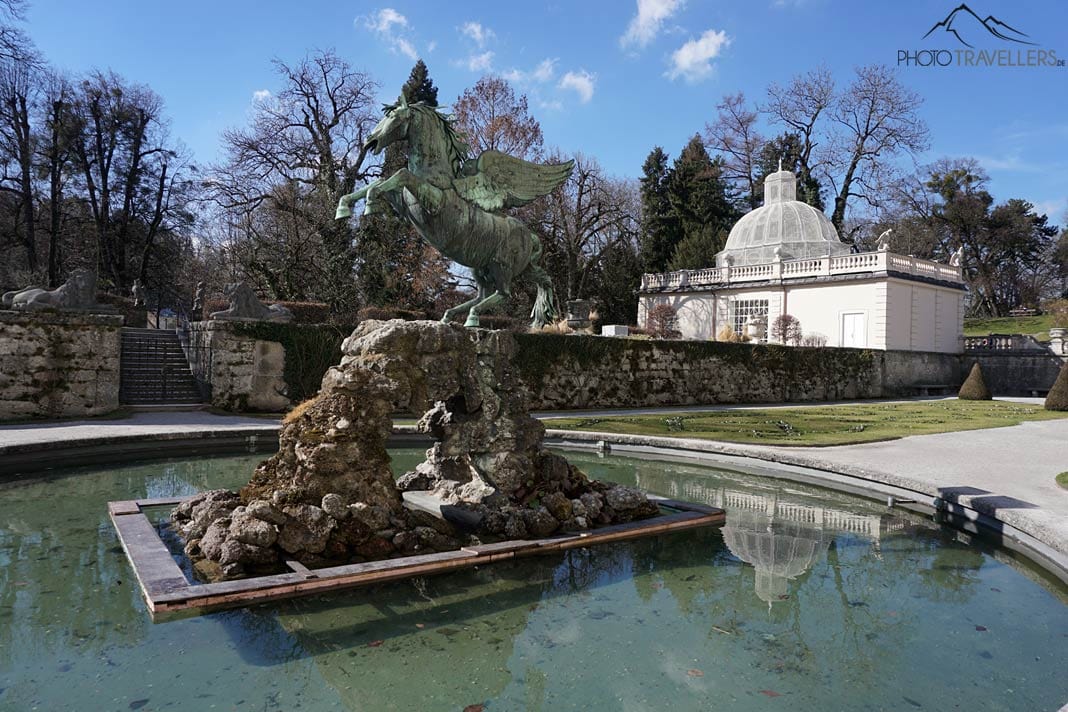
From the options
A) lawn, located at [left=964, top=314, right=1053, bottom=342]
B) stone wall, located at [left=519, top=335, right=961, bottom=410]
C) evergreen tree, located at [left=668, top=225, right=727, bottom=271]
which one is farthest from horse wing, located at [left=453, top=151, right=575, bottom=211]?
lawn, located at [left=964, top=314, right=1053, bottom=342]

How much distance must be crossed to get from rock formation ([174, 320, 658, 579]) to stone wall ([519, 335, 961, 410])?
11.5 metres

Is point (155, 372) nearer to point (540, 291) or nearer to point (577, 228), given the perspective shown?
point (540, 291)

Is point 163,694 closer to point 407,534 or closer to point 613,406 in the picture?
point 407,534

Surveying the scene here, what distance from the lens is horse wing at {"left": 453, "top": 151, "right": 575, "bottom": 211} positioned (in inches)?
298

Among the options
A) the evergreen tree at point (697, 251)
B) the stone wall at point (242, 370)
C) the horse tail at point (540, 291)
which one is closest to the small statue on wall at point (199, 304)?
the stone wall at point (242, 370)

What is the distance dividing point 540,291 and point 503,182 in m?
1.79

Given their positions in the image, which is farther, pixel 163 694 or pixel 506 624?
pixel 506 624

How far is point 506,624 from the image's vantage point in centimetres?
433

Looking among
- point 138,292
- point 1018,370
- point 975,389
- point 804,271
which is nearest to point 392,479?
point 975,389

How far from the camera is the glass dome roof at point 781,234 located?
1458 inches

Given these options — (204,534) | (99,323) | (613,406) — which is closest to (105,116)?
(99,323)

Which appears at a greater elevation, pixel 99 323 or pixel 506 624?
pixel 99 323

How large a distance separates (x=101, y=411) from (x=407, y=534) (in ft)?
39.4

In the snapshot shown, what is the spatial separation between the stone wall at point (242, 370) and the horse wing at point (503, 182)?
10.3 metres
